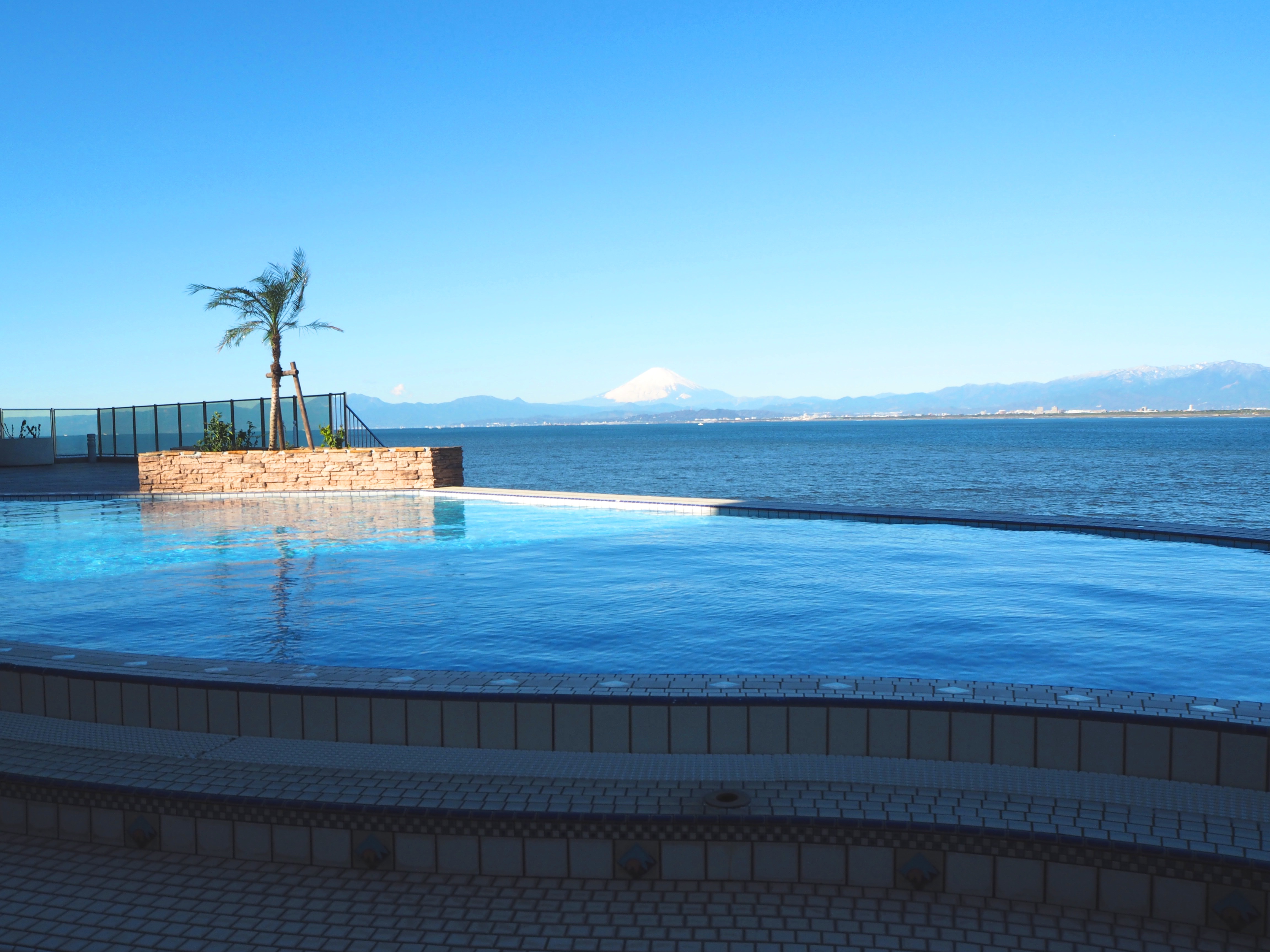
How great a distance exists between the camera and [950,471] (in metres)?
53.1

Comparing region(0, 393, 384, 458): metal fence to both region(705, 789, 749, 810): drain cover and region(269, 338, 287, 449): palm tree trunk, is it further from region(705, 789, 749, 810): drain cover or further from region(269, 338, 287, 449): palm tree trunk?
region(705, 789, 749, 810): drain cover

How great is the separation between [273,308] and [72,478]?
632 centimetres

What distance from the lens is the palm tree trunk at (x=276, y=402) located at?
20078 millimetres

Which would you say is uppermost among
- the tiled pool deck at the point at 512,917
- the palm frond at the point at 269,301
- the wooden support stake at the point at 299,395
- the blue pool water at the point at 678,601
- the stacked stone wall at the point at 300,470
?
the palm frond at the point at 269,301

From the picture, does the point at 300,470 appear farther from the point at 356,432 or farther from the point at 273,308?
the point at 273,308

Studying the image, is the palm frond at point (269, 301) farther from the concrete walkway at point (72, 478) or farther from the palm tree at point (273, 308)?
the concrete walkway at point (72, 478)

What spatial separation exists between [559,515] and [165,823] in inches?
375

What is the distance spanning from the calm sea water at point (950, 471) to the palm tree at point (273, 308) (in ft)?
47.2

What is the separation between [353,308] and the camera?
153ft

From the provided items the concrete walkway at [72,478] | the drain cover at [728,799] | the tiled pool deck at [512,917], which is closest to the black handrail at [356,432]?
the concrete walkway at [72,478]

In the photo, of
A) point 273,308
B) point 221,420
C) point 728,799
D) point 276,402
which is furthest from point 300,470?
point 728,799

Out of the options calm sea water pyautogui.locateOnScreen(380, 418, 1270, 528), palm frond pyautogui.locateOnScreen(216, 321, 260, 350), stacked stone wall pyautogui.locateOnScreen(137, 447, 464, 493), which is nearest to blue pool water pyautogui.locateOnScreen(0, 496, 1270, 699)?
stacked stone wall pyautogui.locateOnScreen(137, 447, 464, 493)

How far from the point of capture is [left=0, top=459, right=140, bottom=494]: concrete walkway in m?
18.1

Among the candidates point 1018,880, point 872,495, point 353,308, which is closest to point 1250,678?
point 1018,880
